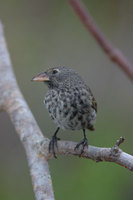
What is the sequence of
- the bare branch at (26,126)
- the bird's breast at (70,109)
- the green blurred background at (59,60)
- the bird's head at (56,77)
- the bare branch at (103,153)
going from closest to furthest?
1. the bare branch at (103,153)
2. the bare branch at (26,126)
3. the bird's breast at (70,109)
4. the bird's head at (56,77)
5. the green blurred background at (59,60)

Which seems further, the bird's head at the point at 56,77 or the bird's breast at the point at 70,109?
the bird's head at the point at 56,77

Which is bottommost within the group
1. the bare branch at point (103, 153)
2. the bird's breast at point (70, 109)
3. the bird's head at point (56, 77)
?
the bare branch at point (103, 153)

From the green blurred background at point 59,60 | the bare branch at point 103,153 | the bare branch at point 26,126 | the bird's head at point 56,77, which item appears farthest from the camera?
the green blurred background at point 59,60

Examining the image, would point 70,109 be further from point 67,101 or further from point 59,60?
point 59,60

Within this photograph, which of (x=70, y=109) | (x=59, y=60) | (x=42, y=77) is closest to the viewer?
(x=70, y=109)

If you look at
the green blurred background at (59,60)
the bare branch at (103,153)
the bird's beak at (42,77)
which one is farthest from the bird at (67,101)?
the green blurred background at (59,60)

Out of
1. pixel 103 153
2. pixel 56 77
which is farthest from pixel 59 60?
pixel 103 153

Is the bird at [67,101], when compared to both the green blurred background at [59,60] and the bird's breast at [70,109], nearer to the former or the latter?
the bird's breast at [70,109]

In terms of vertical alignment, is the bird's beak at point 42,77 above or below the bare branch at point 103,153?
above
